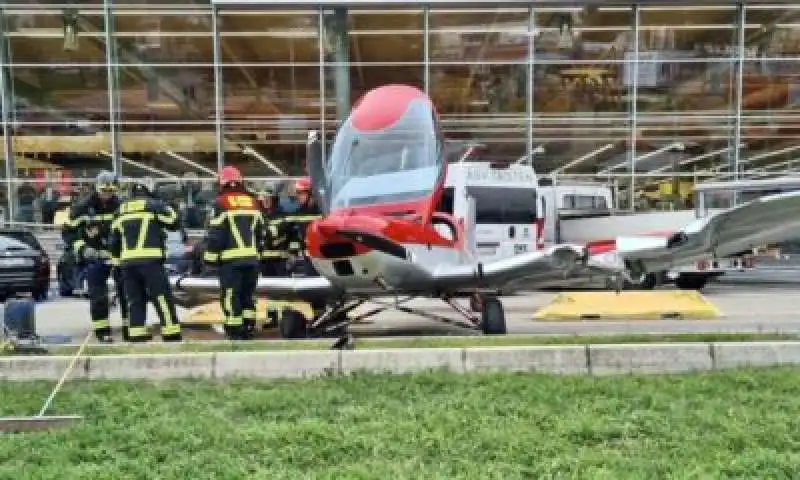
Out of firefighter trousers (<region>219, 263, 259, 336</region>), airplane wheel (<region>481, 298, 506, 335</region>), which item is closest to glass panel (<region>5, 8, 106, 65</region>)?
firefighter trousers (<region>219, 263, 259, 336</region>)

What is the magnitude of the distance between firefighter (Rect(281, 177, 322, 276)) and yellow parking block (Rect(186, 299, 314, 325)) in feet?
2.46

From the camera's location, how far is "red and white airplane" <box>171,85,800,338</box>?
Result: 845cm

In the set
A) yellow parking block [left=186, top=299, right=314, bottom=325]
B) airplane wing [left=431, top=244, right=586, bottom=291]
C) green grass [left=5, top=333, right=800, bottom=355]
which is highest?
airplane wing [left=431, top=244, right=586, bottom=291]

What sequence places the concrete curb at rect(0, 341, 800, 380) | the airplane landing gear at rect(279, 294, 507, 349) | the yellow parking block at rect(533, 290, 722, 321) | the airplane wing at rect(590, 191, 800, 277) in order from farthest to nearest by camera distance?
the yellow parking block at rect(533, 290, 722, 321) < the airplane landing gear at rect(279, 294, 507, 349) < the airplane wing at rect(590, 191, 800, 277) < the concrete curb at rect(0, 341, 800, 380)

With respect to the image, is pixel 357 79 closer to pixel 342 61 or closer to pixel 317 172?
pixel 342 61

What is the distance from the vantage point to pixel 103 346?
311 inches

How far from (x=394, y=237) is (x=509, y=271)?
1.51 meters

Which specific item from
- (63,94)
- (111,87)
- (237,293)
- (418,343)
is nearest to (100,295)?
(237,293)

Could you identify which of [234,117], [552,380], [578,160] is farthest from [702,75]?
[552,380]

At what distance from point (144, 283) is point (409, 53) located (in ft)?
54.5

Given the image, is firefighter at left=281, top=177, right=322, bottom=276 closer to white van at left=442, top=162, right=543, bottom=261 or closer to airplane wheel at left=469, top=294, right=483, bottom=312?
airplane wheel at left=469, top=294, right=483, bottom=312

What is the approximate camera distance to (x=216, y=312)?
1184cm

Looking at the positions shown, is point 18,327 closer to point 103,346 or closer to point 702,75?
point 103,346

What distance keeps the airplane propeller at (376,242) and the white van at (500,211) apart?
7.57 meters
